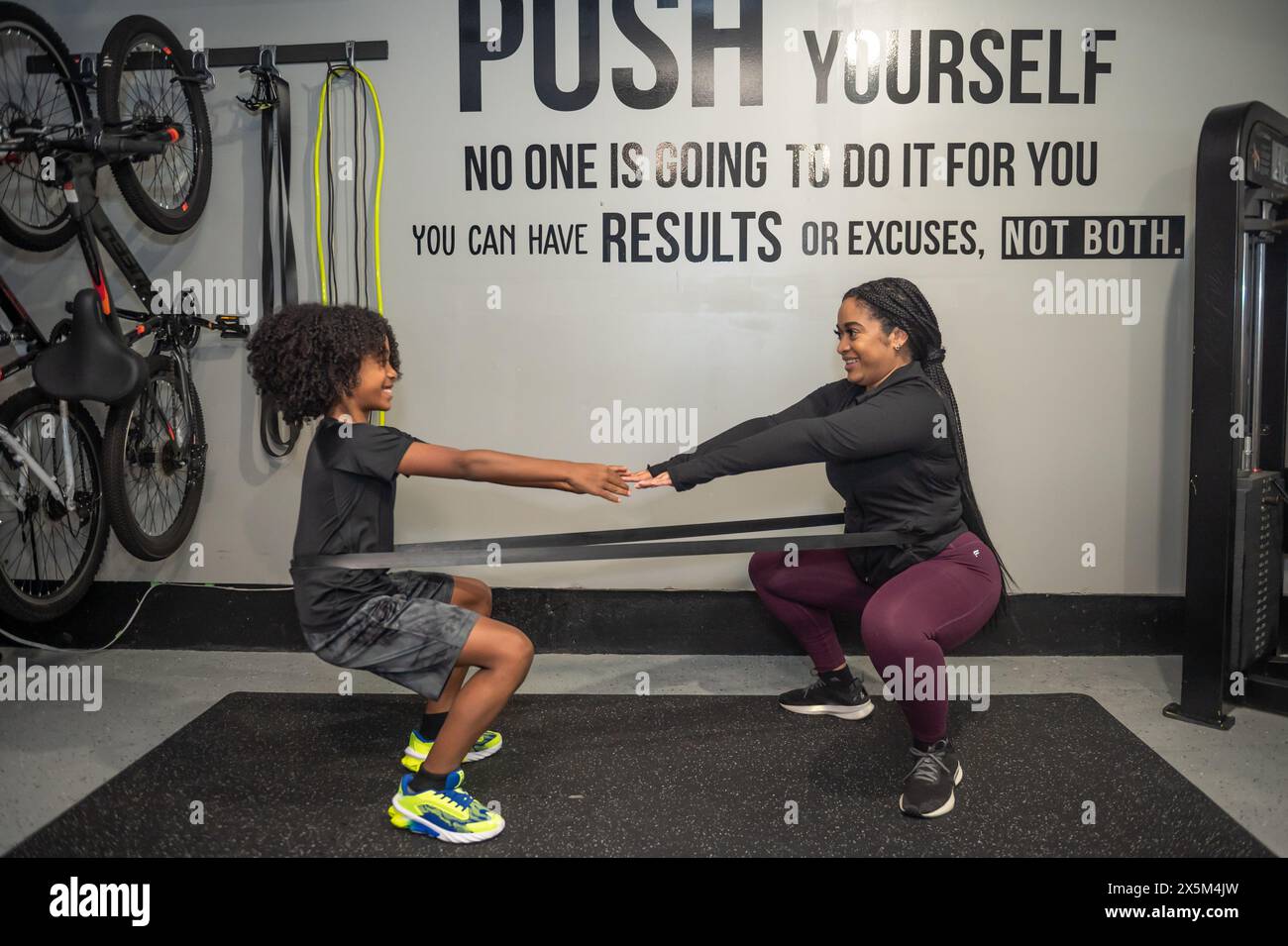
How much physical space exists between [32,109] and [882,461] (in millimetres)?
3390

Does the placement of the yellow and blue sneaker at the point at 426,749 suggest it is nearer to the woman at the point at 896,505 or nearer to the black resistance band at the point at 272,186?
the woman at the point at 896,505

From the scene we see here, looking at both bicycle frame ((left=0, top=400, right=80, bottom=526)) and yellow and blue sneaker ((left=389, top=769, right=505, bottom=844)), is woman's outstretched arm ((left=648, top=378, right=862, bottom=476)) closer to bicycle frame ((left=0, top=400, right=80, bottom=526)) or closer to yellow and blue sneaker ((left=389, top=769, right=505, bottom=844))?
yellow and blue sneaker ((left=389, top=769, right=505, bottom=844))

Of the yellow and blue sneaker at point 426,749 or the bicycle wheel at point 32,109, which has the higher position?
the bicycle wheel at point 32,109

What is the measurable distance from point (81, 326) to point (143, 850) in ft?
5.35

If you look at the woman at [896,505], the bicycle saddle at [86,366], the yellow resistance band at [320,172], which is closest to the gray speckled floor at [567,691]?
the woman at [896,505]

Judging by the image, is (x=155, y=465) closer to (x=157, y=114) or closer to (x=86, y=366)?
(x=86, y=366)

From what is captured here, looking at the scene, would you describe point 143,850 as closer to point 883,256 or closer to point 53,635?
point 53,635

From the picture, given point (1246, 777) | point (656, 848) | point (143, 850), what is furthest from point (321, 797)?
point (1246, 777)

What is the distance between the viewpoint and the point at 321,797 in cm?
235

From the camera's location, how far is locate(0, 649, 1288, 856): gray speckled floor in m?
2.40

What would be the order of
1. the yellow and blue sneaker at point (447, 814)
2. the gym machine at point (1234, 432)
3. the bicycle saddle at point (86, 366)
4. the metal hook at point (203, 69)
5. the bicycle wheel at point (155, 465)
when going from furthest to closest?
the metal hook at point (203, 69), the bicycle wheel at point (155, 465), the bicycle saddle at point (86, 366), the gym machine at point (1234, 432), the yellow and blue sneaker at point (447, 814)

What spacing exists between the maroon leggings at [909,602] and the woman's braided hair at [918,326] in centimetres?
16

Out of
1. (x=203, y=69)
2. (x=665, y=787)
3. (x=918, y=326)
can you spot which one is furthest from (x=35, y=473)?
(x=918, y=326)

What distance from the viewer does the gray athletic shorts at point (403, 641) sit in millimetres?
2156
